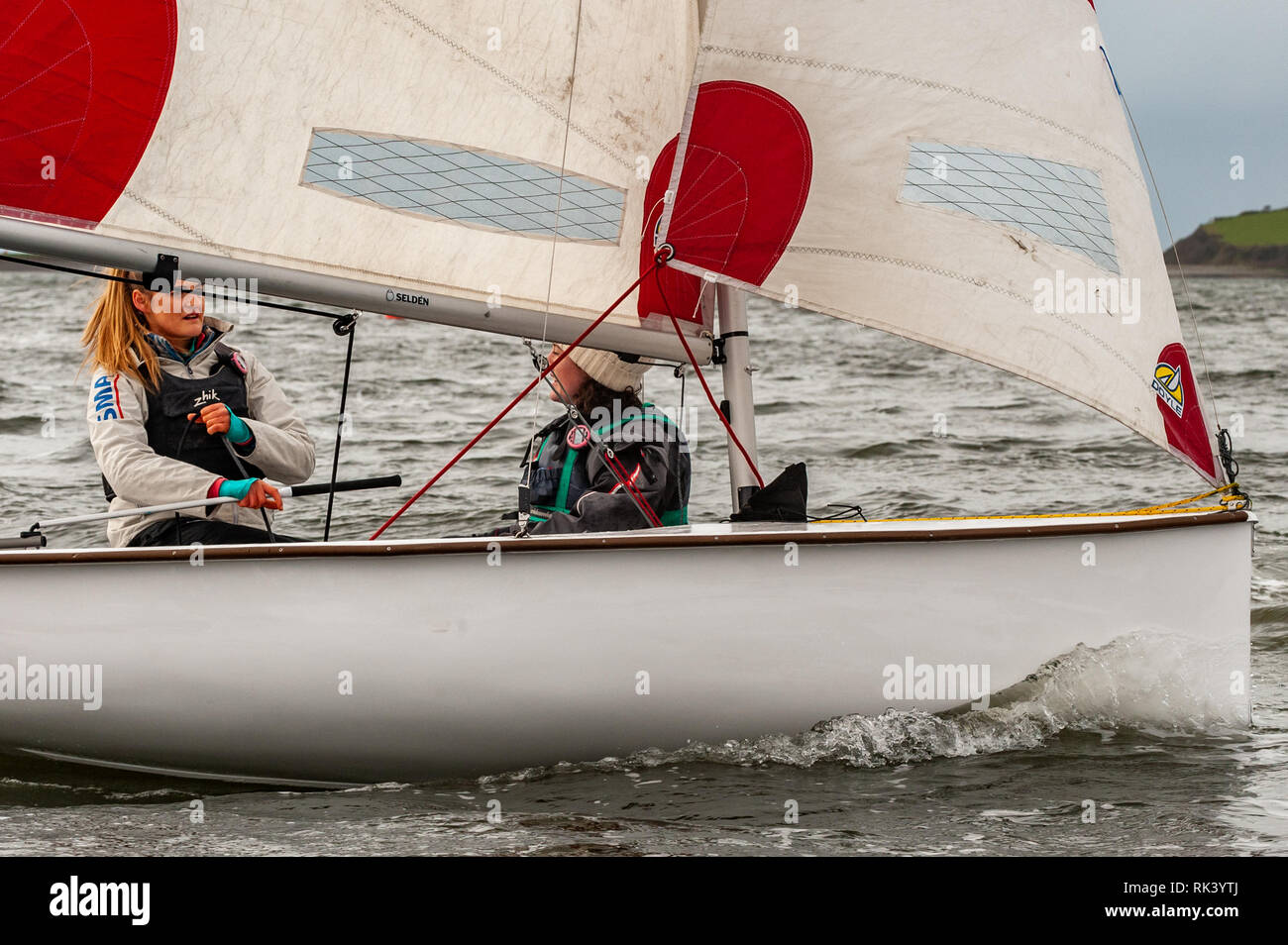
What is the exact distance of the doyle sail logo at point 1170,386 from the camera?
11.2 ft

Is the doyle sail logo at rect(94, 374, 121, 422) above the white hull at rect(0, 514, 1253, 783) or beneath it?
above

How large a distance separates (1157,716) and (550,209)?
190 centimetres

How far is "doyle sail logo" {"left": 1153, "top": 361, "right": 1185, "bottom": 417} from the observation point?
3402 mm

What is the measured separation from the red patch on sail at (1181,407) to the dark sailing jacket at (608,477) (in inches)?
45.5

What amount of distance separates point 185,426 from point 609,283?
1.09 m

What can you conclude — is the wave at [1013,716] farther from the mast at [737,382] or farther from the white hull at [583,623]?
the mast at [737,382]

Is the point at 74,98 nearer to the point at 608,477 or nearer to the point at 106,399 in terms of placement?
the point at 106,399

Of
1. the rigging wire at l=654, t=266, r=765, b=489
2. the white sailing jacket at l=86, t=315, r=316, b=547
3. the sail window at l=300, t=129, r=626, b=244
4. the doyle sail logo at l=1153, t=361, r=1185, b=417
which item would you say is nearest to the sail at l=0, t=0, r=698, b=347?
the sail window at l=300, t=129, r=626, b=244

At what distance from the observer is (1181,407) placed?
3.44 m

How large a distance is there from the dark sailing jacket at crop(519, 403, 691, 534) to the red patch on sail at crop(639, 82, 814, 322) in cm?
44

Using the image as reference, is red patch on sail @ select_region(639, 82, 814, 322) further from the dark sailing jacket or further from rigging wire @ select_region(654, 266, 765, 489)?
the dark sailing jacket

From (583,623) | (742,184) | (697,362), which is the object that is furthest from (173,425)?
(742,184)
